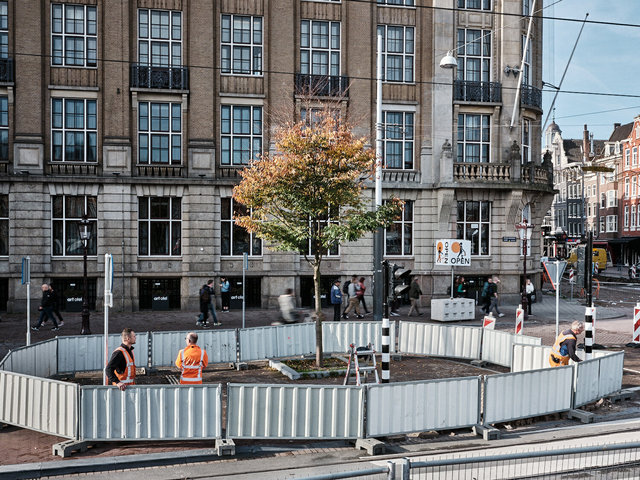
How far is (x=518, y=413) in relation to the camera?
35.7 feet

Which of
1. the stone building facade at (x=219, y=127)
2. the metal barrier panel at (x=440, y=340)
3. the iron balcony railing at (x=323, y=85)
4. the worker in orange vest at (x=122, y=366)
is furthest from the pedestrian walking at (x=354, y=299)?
the worker in orange vest at (x=122, y=366)

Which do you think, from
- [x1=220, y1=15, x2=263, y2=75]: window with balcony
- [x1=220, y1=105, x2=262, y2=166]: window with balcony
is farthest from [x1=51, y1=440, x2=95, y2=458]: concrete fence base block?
[x1=220, y1=15, x2=263, y2=75]: window with balcony

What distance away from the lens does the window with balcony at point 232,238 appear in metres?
28.6

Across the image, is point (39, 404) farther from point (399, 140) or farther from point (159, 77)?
point (399, 140)

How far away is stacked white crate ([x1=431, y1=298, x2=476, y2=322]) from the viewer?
25.0 meters

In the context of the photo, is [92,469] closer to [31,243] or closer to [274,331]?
[274,331]

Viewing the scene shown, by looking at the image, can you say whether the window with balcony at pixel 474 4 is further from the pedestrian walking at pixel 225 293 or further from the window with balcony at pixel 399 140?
the pedestrian walking at pixel 225 293

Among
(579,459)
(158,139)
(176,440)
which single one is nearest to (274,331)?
(176,440)

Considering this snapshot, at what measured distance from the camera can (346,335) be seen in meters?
17.7

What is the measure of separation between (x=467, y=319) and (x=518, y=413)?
15.0 metres

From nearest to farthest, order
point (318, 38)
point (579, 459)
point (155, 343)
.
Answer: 1. point (579, 459)
2. point (155, 343)
3. point (318, 38)

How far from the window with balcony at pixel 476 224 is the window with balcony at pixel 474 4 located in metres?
9.90

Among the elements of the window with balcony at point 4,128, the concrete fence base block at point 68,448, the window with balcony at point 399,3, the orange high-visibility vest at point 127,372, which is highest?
the window with balcony at point 399,3

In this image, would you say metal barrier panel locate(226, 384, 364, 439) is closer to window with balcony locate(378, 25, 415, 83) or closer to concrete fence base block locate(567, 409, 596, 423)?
concrete fence base block locate(567, 409, 596, 423)
